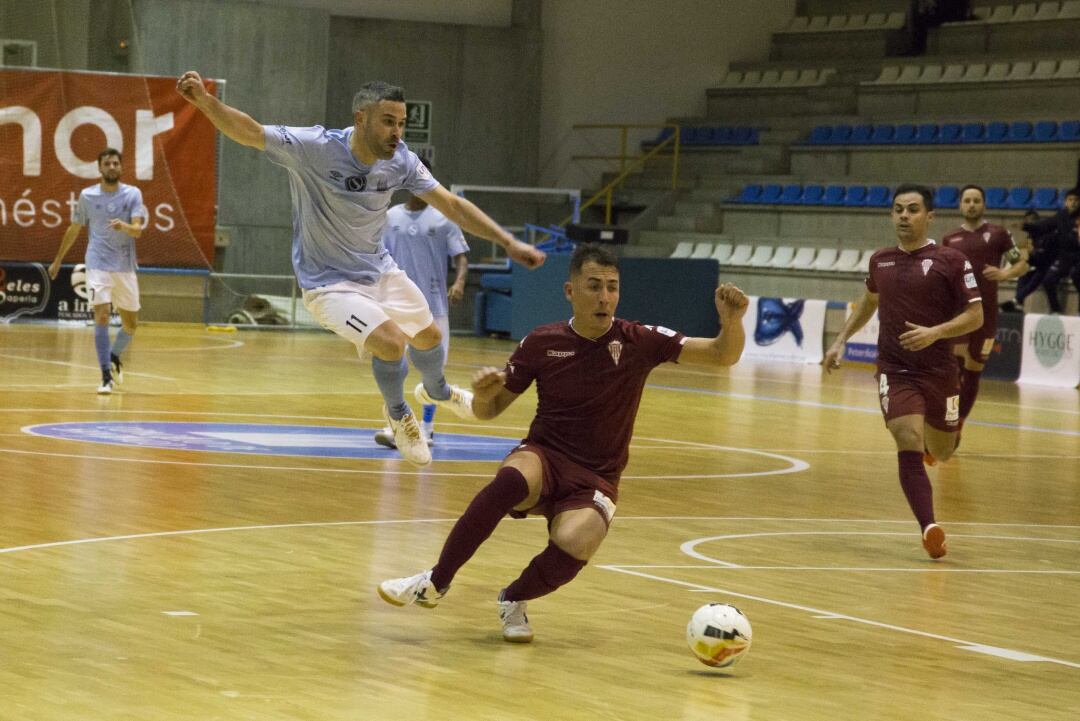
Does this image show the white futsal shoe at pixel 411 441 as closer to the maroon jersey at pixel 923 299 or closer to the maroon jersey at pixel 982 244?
the maroon jersey at pixel 923 299

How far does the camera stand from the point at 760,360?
26688mm

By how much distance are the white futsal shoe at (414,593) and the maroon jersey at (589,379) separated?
2.39ft

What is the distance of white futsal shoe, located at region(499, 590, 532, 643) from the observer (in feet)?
21.0

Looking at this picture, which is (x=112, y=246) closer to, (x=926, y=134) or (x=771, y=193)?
(x=771, y=193)

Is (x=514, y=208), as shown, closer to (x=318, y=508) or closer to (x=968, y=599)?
(x=318, y=508)

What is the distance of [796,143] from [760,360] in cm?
667

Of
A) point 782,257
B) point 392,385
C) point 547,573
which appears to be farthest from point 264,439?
point 782,257

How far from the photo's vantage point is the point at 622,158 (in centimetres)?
3316

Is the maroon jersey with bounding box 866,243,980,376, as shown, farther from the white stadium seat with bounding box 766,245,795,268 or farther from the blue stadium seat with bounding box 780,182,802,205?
the blue stadium seat with bounding box 780,182,802,205

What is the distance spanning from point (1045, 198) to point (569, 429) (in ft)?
69.8

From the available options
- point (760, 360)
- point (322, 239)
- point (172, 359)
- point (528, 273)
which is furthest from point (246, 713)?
point (528, 273)

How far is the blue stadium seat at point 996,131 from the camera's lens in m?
28.0

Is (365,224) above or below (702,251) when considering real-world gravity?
above

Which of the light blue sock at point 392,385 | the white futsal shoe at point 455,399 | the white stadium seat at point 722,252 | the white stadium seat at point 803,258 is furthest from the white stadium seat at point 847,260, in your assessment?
the light blue sock at point 392,385
